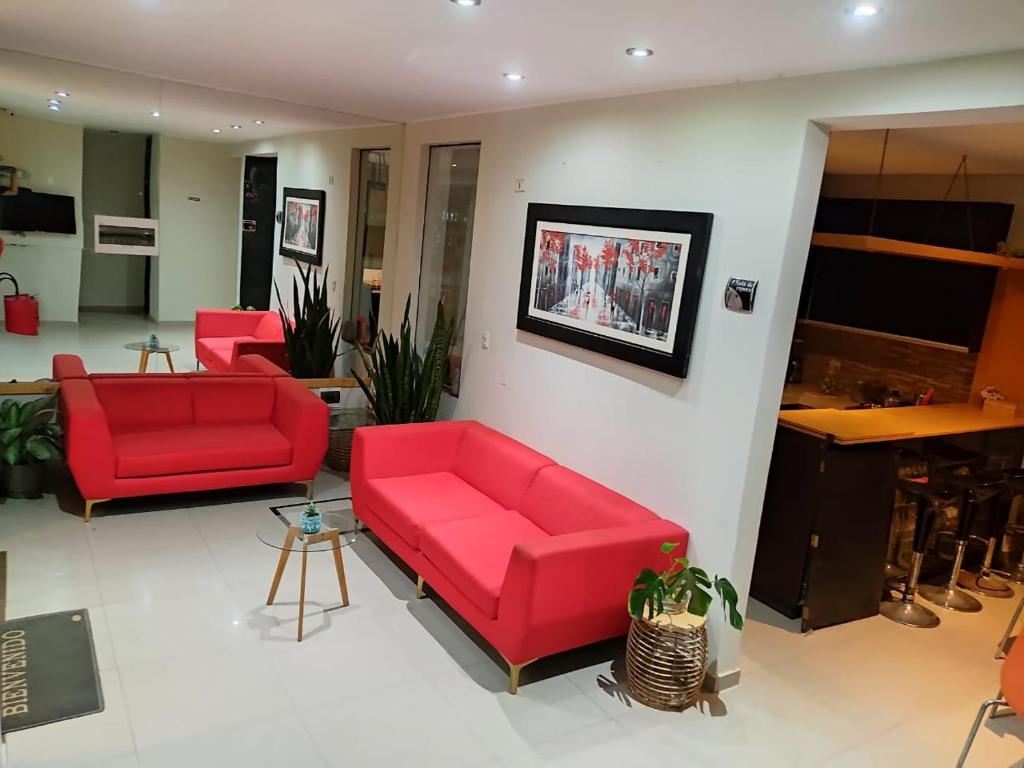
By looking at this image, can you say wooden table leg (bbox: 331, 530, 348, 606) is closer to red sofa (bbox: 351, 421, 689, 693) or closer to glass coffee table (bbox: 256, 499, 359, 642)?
glass coffee table (bbox: 256, 499, 359, 642)

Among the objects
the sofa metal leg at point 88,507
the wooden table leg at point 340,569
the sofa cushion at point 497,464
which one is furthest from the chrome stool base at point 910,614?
the sofa metal leg at point 88,507

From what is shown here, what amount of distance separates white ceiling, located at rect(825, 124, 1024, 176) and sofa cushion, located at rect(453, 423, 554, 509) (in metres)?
2.36

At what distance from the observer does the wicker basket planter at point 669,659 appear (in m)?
2.93

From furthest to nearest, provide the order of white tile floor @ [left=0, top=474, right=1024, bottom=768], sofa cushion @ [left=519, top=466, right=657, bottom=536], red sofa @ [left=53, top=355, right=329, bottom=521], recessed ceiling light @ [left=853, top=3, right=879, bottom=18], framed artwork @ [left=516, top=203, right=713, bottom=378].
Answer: red sofa @ [left=53, top=355, right=329, bottom=521] < sofa cushion @ [left=519, top=466, right=657, bottom=536] < framed artwork @ [left=516, top=203, right=713, bottom=378] < white tile floor @ [left=0, top=474, right=1024, bottom=768] < recessed ceiling light @ [left=853, top=3, right=879, bottom=18]

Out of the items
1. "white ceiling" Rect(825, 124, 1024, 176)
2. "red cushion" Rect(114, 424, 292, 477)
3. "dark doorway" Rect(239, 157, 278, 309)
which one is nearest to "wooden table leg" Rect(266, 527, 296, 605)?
"red cushion" Rect(114, 424, 292, 477)

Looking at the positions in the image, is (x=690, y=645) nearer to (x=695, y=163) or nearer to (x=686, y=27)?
(x=695, y=163)

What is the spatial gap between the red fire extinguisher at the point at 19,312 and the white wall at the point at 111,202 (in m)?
0.28

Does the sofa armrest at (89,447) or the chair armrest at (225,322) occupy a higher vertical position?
the chair armrest at (225,322)

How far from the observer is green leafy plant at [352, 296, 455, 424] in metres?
4.86

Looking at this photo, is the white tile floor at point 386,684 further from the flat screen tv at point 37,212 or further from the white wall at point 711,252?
the flat screen tv at point 37,212

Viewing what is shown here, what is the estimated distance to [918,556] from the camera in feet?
13.3

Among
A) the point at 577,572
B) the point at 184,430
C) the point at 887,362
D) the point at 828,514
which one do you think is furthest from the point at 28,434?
the point at 887,362

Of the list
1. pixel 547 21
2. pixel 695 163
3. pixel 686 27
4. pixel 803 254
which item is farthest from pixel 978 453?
pixel 547 21

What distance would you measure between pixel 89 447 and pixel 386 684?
2.22m
